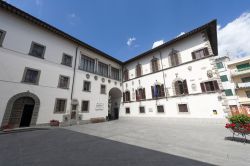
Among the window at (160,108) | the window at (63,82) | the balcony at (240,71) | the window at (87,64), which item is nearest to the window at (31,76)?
the window at (63,82)

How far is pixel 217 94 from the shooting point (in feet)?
42.6

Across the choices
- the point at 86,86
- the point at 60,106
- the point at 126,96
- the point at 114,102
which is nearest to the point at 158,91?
the point at 126,96

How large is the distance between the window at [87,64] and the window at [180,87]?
13614mm

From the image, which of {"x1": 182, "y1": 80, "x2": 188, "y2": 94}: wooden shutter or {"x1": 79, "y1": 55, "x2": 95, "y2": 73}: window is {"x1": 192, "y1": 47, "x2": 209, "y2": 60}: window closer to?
{"x1": 182, "y1": 80, "x2": 188, "y2": 94}: wooden shutter

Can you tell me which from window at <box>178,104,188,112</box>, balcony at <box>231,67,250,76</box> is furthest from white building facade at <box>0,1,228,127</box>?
balcony at <box>231,67,250,76</box>

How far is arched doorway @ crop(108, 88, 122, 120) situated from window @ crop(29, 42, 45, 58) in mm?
13129

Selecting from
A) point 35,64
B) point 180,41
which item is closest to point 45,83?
point 35,64

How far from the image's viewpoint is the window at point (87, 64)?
720 inches

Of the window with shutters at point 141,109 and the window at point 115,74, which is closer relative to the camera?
the window with shutters at point 141,109

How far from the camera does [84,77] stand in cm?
1777

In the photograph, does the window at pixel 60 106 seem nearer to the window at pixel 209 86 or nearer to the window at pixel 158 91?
the window at pixel 158 91

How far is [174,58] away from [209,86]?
6182mm

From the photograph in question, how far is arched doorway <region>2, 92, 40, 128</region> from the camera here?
10953 millimetres

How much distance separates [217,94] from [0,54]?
75.8 feet
